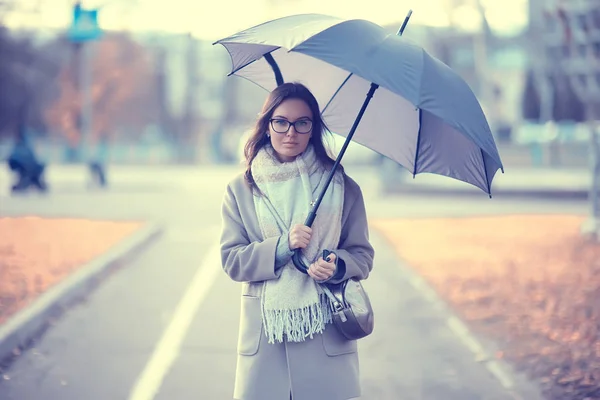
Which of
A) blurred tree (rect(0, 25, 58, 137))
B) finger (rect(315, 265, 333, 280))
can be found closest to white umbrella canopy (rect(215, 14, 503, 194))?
finger (rect(315, 265, 333, 280))

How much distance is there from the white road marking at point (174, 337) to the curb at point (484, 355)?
8.03 feet

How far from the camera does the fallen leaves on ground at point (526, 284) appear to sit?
6.46 meters

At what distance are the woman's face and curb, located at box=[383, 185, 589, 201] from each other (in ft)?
65.7

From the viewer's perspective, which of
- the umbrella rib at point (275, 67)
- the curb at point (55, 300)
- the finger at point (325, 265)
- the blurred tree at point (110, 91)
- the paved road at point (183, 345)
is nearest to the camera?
the finger at point (325, 265)

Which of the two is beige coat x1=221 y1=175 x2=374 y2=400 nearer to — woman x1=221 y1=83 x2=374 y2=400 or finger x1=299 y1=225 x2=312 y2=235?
woman x1=221 y1=83 x2=374 y2=400

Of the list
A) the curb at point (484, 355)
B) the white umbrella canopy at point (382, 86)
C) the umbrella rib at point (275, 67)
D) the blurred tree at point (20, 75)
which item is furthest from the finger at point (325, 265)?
the blurred tree at point (20, 75)

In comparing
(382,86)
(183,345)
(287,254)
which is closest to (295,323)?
(287,254)

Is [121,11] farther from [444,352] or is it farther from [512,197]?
[444,352]

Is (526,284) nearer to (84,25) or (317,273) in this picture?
(317,273)

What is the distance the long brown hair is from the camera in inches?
132

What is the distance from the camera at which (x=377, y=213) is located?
1917 centimetres

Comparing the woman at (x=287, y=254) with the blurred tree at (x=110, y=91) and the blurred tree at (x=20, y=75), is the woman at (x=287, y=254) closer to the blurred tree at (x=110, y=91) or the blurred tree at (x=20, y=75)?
the blurred tree at (x=20, y=75)

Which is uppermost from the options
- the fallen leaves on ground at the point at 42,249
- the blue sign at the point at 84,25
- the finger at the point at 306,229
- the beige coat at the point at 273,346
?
the blue sign at the point at 84,25

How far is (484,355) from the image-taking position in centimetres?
688
